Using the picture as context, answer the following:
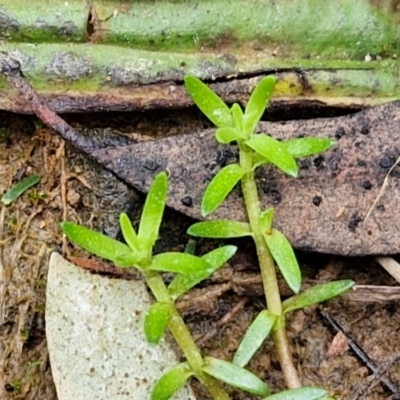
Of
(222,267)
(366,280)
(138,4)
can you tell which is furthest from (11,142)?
(366,280)

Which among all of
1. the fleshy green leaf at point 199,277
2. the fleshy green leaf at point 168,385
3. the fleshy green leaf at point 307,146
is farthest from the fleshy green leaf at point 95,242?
the fleshy green leaf at point 307,146

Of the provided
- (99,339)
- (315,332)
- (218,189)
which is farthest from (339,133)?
(99,339)

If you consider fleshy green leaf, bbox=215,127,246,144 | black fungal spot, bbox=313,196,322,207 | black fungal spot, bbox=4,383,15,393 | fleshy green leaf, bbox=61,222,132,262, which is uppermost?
fleshy green leaf, bbox=215,127,246,144

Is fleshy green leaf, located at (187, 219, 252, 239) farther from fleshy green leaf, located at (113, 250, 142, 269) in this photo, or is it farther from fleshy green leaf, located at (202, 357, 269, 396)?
fleshy green leaf, located at (202, 357, 269, 396)

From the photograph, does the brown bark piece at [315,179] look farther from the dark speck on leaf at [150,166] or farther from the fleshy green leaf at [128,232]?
the fleshy green leaf at [128,232]

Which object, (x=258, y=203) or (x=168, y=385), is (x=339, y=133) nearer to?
(x=258, y=203)

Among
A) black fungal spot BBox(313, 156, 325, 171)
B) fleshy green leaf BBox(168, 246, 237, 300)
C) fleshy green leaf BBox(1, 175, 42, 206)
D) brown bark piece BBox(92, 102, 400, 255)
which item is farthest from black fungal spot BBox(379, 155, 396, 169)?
fleshy green leaf BBox(1, 175, 42, 206)
